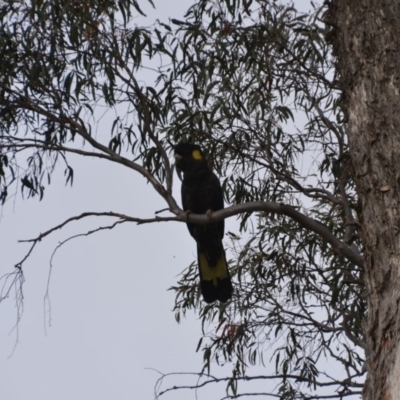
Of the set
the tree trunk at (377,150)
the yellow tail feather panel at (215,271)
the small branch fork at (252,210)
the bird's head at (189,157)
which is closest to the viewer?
the tree trunk at (377,150)

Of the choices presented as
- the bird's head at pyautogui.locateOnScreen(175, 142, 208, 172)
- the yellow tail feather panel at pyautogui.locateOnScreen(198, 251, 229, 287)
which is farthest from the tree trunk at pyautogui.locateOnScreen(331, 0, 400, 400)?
the yellow tail feather panel at pyautogui.locateOnScreen(198, 251, 229, 287)

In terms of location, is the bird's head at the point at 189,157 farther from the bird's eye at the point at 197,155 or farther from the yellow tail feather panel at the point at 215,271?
the yellow tail feather panel at the point at 215,271

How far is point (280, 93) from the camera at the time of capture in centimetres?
533

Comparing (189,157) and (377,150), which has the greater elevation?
(189,157)

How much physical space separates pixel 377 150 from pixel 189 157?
1.99 meters

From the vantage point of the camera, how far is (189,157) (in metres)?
4.98

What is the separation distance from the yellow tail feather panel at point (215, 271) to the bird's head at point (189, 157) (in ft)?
1.63

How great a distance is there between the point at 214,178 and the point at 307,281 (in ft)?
2.75

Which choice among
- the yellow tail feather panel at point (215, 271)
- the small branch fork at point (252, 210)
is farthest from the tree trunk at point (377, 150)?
the yellow tail feather panel at point (215, 271)

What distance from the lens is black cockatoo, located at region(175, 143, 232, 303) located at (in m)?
4.98

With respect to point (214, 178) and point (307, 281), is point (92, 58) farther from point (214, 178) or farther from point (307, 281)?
point (307, 281)

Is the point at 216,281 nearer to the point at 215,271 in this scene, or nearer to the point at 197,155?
the point at 215,271

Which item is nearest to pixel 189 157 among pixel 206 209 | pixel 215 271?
pixel 206 209

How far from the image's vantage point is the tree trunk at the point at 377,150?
2.80 metres
